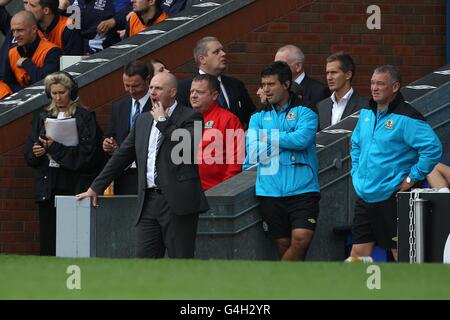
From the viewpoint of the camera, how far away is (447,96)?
16.7 meters

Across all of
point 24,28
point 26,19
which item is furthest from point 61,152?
point 26,19

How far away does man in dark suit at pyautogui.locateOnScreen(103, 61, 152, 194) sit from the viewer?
1599 cm

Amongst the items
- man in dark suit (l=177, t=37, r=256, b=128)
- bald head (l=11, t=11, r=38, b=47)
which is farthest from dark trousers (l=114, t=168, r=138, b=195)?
bald head (l=11, t=11, r=38, b=47)

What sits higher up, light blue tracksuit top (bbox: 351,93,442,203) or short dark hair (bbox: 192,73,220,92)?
short dark hair (bbox: 192,73,220,92)

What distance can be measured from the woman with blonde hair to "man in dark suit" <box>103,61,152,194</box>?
21 cm

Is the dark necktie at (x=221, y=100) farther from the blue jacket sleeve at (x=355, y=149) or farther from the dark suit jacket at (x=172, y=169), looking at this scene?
the dark suit jacket at (x=172, y=169)

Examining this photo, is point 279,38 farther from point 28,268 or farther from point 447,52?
point 28,268

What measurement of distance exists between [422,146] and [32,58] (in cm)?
589

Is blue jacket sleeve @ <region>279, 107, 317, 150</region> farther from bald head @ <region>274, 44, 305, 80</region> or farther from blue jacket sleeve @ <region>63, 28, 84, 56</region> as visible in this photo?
blue jacket sleeve @ <region>63, 28, 84, 56</region>

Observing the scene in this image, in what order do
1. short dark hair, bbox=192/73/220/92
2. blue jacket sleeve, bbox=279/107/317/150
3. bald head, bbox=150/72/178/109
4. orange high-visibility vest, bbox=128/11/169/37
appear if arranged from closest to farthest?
bald head, bbox=150/72/178/109
blue jacket sleeve, bbox=279/107/317/150
short dark hair, bbox=192/73/220/92
orange high-visibility vest, bbox=128/11/169/37

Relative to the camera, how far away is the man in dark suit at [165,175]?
540 inches

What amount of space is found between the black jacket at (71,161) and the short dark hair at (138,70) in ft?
2.26

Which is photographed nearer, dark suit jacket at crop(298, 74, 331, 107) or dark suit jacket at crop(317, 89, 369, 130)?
dark suit jacket at crop(317, 89, 369, 130)
